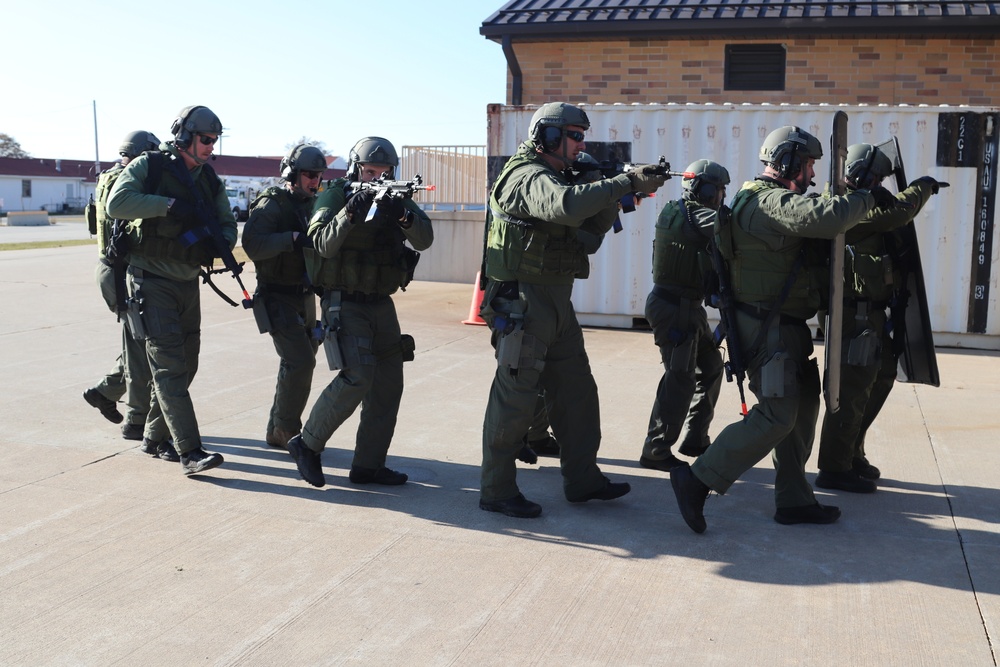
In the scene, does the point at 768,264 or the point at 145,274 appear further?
the point at 145,274

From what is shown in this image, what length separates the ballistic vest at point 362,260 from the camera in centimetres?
529

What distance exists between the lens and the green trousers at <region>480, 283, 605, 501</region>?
4.88m

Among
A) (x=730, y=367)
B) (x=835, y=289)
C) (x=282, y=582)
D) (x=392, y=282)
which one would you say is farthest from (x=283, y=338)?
(x=835, y=289)

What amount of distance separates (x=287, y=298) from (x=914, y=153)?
7134 millimetres

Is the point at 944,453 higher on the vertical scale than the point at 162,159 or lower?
lower

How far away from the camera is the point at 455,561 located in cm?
439

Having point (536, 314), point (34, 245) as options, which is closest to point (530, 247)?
point (536, 314)

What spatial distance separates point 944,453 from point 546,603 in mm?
3567

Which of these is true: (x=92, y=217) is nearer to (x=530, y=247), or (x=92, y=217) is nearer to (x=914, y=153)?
Answer: (x=530, y=247)

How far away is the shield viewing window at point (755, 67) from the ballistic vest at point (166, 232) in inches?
371

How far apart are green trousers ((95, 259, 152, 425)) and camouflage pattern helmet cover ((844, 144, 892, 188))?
4.14 m

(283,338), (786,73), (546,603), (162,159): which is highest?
(786,73)

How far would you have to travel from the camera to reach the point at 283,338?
6.09 meters

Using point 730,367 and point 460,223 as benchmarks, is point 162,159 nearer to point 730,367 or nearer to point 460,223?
point 730,367
